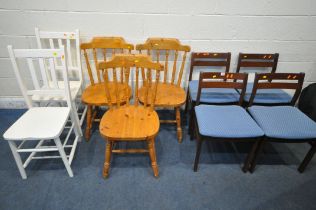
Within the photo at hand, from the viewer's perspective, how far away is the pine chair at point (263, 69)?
5.90 ft

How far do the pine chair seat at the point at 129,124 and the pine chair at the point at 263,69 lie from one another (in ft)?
3.06

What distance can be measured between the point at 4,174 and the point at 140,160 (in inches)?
43.4

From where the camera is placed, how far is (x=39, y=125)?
1.43 m

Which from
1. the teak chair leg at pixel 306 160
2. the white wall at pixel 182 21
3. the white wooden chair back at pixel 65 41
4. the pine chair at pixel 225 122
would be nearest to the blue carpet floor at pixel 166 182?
the teak chair leg at pixel 306 160

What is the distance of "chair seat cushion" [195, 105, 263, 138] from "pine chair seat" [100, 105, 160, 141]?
1.19 ft

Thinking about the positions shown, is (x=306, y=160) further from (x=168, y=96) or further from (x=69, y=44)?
(x=69, y=44)

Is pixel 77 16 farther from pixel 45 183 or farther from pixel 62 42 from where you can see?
pixel 45 183

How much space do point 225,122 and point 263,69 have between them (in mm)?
1046

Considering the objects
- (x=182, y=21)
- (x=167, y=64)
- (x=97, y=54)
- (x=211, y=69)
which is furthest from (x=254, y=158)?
(x=97, y=54)

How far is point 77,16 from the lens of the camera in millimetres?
1809

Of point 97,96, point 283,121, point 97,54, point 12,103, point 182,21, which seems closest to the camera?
point 283,121

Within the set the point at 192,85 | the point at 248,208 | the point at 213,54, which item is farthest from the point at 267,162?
the point at 213,54

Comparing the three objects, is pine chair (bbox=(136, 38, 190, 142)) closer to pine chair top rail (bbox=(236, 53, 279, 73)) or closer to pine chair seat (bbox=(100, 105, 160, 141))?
pine chair seat (bbox=(100, 105, 160, 141))

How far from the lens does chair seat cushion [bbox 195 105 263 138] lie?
1425 mm
